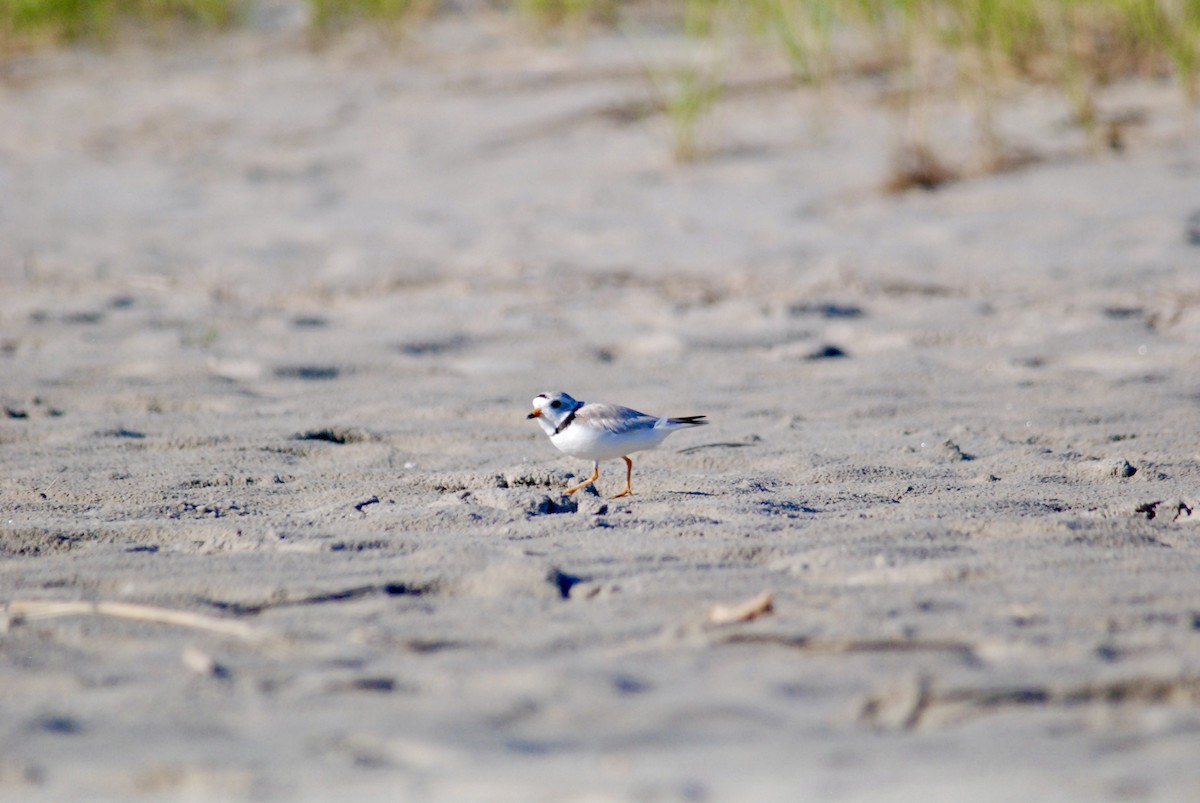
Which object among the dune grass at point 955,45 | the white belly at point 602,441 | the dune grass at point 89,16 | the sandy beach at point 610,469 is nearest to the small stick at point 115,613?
the sandy beach at point 610,469

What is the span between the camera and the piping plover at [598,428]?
326cm

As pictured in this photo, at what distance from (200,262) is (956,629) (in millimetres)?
4872

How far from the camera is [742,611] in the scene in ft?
7.82

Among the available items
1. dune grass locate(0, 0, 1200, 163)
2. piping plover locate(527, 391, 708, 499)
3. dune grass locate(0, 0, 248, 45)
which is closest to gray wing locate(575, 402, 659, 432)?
piping plover locate(527, 391, 708, 499)

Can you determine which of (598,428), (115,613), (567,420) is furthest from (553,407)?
(115,613)

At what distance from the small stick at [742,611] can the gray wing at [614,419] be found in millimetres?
902

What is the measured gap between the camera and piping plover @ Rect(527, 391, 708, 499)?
128 inches

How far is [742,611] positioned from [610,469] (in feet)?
4.23

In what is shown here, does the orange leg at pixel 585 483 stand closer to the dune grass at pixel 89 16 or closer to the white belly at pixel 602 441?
the white belly at pixel 602 441

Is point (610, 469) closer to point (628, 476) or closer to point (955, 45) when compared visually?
point (628, 476)

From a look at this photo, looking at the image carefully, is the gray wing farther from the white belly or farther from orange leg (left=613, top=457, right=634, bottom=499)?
orange leg (left=613, top=457, right=634, bottom=499)

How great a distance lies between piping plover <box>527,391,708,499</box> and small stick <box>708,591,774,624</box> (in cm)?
89

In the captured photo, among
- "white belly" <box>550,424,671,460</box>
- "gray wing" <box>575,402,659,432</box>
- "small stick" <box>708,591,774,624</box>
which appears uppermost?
"gray wing" <box>575,402,659,432</box>

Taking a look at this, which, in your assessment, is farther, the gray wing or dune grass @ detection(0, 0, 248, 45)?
dune grass @ detection(0, 0, 248, 45)
